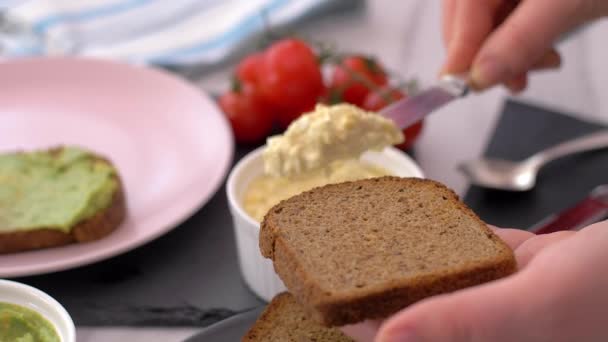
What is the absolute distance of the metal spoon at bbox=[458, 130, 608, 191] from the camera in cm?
241

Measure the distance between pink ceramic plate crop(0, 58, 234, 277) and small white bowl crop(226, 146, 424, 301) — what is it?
18cm

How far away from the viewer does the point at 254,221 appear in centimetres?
190

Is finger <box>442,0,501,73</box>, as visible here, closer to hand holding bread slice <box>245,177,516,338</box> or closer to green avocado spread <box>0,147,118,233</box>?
hand holding bread slice <box>245,177,516,338</box>

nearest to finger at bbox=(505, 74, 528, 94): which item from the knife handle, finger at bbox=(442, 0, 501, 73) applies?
finger at bbox=(442, 0, 501, 73)

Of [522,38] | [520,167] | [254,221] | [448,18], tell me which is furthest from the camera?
[520,167]

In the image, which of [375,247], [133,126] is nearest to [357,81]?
[133,126]

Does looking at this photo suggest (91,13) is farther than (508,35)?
Yes

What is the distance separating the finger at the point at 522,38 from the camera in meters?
2.05

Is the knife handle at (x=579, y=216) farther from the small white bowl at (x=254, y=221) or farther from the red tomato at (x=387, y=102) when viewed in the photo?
the red tomato at (x=387, y=102)

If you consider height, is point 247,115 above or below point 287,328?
below

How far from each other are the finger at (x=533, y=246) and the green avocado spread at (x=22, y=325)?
2.98ft

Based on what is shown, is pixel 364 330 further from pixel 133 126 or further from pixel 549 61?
pixel 133 126

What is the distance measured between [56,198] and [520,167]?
143 cm

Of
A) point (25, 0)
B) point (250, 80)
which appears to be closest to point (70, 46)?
point (25, 0)
